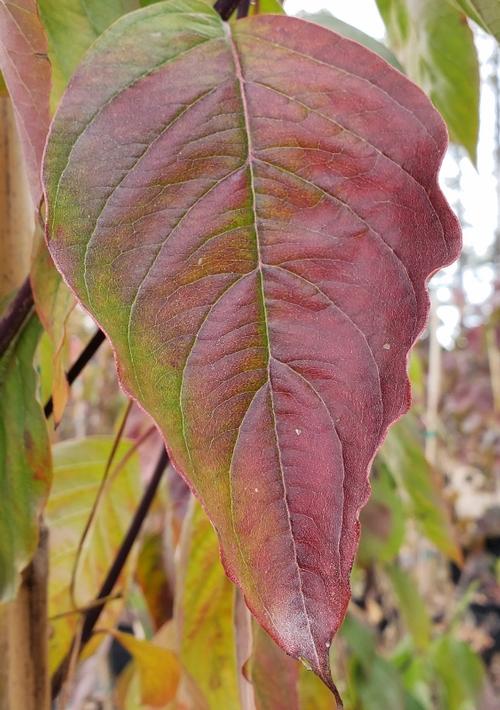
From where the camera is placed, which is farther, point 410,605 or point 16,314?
point 410,605

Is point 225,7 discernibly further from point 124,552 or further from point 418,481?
point 418,481

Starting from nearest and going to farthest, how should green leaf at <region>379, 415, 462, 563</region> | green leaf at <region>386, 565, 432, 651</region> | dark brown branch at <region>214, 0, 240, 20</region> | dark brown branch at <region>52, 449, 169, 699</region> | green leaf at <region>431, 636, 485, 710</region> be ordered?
dark brown branch at <region>214, 0, 240, 20</region>
dark brown branch at <region>52, 449, 169, 699</region>
green leaf at <region>379, 415, 462, 563</region>
green leaf at <region>386, 565, 432, 651</region>
green leaf at <region>431, 636, 485, 710</region>

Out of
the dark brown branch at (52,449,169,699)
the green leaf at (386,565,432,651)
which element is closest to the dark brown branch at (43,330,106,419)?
the dark brown branch at (52,449,169,699)

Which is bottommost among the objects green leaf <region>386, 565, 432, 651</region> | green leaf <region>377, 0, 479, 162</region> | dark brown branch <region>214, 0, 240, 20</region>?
green leaf <region>386, 565, 432, 651</region>

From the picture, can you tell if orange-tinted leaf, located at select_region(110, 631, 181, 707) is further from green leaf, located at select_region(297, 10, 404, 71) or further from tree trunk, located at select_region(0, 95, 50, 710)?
green leaf, located at select_region(297, 10, 404, 71)

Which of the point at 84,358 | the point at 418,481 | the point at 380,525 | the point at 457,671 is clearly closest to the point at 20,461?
the point at 84,358

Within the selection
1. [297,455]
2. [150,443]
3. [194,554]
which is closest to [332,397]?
[297,455]
